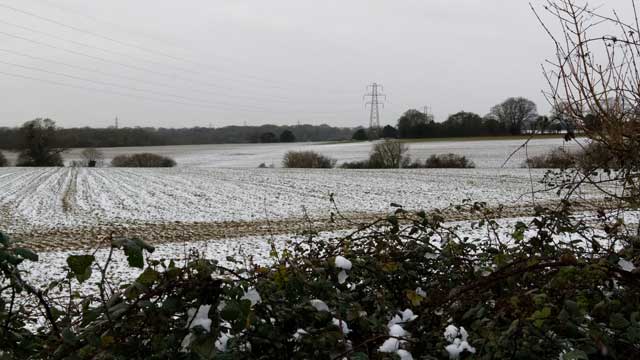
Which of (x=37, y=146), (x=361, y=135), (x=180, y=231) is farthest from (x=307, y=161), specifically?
(x=361, y=135)

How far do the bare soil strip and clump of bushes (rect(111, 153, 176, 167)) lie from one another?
43401 mm

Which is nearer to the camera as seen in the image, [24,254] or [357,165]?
[24,254]

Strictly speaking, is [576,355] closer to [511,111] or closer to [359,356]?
[359,356]

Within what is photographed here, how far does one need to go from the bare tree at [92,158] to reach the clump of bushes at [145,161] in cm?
293

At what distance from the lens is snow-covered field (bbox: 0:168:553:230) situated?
18156 mm

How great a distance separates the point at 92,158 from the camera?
6325 cm

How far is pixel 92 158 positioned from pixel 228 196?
45.6m

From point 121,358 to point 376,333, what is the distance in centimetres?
100

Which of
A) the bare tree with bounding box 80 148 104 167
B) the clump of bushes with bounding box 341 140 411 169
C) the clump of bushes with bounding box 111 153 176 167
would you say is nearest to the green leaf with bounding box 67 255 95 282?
the clump of bushes with bounding box 341 140 411 169

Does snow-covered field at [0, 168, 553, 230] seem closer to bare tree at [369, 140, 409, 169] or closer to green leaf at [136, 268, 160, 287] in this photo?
bare tree at [369, 140, 409, 169]

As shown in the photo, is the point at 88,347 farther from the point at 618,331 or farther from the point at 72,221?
the point at 72,221

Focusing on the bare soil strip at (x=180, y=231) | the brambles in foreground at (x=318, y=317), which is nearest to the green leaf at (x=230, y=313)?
the brambles in foreground at (x=318, y=317)

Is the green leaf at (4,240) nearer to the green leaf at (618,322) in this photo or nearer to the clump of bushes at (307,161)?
the green leaf at (618,322)

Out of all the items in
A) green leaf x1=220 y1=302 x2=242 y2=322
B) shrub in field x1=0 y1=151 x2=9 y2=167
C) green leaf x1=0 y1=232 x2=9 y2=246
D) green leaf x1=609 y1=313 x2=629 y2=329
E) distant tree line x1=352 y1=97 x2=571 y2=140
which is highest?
distant tree line x1=352 y1=97 x2=571 y2=140
